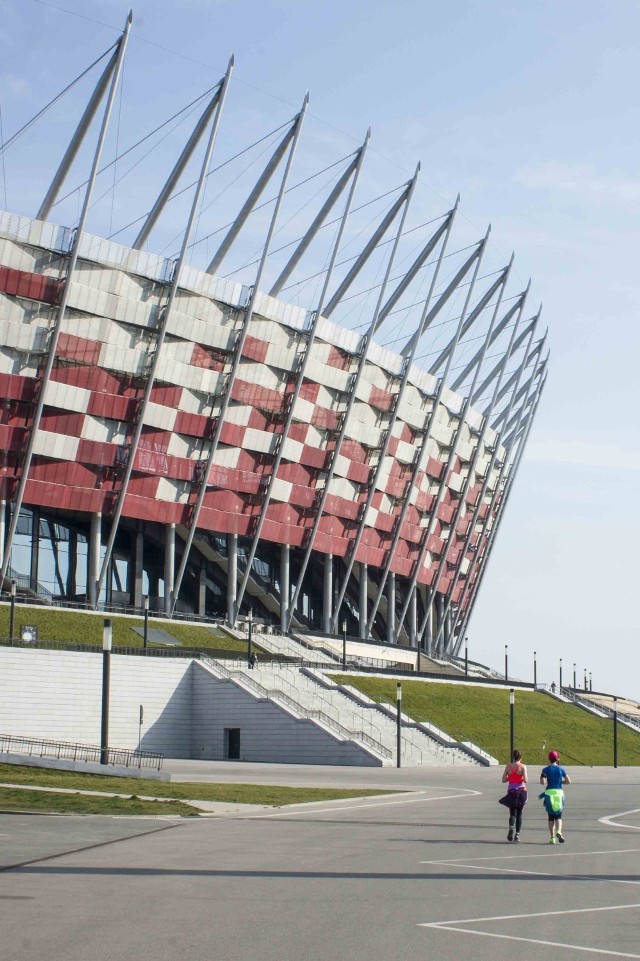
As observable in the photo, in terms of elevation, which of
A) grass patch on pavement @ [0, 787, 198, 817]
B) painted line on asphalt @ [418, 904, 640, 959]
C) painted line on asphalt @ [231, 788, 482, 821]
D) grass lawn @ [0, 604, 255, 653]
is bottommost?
painted line on asphalt @ [231, 788, 482, 821]

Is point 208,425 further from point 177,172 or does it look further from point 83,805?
point 83,805

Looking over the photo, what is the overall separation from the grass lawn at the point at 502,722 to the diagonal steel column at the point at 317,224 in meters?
29.6

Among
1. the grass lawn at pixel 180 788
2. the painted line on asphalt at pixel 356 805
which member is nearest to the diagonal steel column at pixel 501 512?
the painted line on asphalt at pixel 356 805

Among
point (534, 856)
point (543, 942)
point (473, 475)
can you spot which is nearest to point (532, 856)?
point (534, 856)

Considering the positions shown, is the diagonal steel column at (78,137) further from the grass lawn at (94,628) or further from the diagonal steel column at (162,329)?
the grass lawn at (94,628)

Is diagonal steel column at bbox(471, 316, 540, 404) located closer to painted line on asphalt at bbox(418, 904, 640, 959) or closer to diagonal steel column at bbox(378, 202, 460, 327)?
diagonal steel column at bbox(378, 202, 460, 327)

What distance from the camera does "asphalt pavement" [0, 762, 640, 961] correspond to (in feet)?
34.6

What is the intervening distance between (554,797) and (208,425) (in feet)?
207

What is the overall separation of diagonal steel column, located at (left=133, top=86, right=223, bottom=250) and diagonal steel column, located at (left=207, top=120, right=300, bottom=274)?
201 inches

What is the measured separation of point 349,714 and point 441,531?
2262 inches

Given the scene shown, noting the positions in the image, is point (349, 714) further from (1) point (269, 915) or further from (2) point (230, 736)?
(1) point (269, 915)

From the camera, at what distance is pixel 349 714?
5841 cm

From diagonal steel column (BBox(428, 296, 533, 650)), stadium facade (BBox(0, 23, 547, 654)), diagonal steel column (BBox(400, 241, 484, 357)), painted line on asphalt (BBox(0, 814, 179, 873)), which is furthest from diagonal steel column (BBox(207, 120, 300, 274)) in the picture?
painted line on asphalt (BBox(0, 814, 179, 873))

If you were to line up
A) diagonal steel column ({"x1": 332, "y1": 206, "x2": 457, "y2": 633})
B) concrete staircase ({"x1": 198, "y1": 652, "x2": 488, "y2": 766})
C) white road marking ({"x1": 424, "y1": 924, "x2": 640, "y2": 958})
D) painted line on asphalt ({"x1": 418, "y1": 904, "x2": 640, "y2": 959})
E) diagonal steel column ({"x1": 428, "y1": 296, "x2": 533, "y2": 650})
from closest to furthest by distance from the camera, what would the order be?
white road marking ({"x1": 424, "y1": 924, "x2": 640, "y2": 958}) → painted line on asphalt ({"x1": 418, "y1": 904, "x2": 640, "y2": 959}) → concrete staircase ({"x1": 198, "y1": 652, "x2": 488, "y2": 766}) → diagonal steel column ({"x1": 332, "y1": 206, "x2": 457, "y2": 633}) → diagonal steel column ({"x1": 428, "y1": 296, "x2": 533, "y2": 650})
